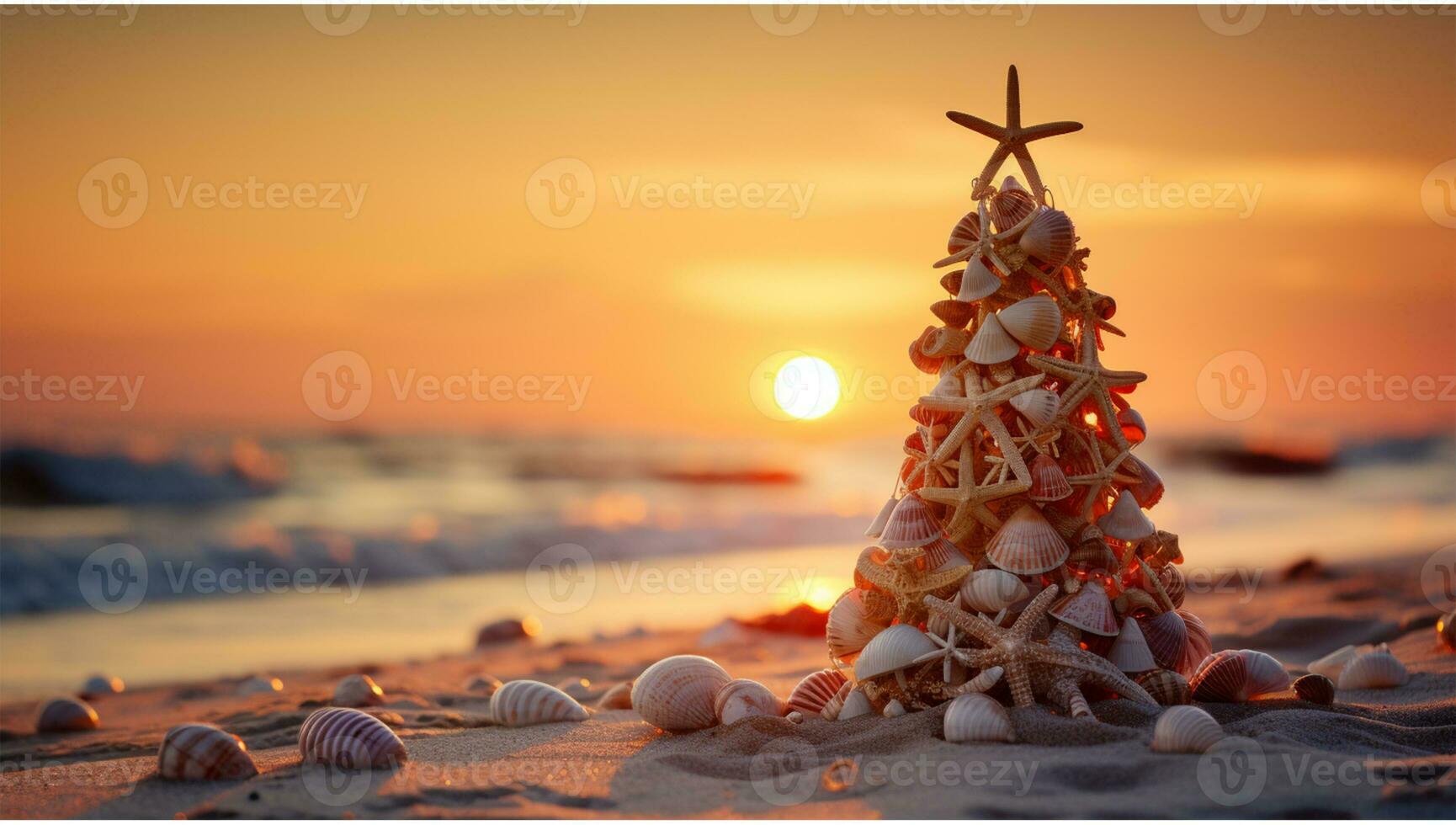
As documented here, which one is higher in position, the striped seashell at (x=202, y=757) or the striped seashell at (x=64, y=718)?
the striped seashell at (x=202, y=757)

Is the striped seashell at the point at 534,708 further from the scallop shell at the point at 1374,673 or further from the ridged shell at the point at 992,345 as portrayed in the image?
the scallop shell at the point at 1374,673

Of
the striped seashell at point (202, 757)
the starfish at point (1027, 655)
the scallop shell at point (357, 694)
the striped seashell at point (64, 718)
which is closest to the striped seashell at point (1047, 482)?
the starfish at point (1027, 655)

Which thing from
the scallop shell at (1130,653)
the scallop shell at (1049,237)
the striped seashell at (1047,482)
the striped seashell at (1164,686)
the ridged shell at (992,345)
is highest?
the scallop shell at (1049,237)

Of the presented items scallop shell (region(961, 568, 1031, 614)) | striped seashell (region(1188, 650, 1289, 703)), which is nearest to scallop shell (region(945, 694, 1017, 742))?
scallop shell (region(961, 568, 1031, 614))

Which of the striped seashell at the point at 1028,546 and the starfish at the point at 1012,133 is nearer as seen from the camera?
the striped seashell at the point at 1028,546

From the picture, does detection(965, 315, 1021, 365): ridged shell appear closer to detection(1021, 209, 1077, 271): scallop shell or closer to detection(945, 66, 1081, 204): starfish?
detection(1021, 209, 1077, 271): scallop shell

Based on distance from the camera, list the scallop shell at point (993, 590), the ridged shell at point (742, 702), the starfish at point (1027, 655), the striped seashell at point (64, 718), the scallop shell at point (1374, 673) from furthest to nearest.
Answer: the striped seashell at point (64, 718) → the scallop shell at point (1374, 673) → the ridged shell at point (742, 702) → the scallop shell at point (993, 590) → the starfish at point (1027, 655)

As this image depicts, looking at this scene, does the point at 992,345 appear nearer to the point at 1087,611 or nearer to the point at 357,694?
the point at 1087,611

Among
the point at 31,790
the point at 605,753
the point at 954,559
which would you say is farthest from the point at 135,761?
the point at 954,559
